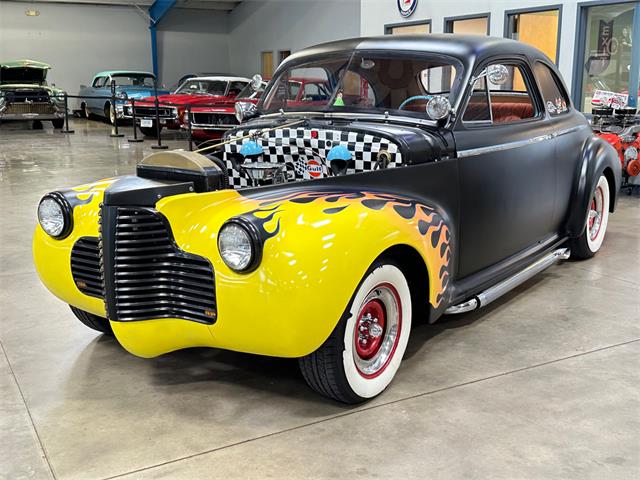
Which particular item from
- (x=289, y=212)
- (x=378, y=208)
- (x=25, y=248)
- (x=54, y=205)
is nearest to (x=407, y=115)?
(x=378, y=208)

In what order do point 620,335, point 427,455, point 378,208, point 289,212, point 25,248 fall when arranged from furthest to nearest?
point 25,248, point 620,335, point 378,208, point 289,212, point 427,455

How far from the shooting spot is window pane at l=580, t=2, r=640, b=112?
36.2 ft

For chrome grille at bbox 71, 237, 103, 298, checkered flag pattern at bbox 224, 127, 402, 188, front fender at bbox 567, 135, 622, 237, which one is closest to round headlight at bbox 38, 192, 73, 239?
chrome grille at bbox 71, 237, 103, 298

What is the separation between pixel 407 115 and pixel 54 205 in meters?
1.98

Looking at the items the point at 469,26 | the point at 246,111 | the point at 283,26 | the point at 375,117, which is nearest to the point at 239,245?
the point at 375,117

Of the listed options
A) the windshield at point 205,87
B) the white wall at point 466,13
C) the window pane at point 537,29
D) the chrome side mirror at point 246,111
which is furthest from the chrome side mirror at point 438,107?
the windshield at point 205,87

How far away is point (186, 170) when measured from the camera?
3.07 metres

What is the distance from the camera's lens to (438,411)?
2.98m

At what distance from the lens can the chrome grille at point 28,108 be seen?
1708 cm

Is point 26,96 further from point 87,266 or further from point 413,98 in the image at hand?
point 87,266

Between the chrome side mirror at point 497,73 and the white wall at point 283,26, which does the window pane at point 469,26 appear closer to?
the white wall at point 283,26

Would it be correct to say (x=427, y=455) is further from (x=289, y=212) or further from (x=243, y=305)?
(x=289, y=212)

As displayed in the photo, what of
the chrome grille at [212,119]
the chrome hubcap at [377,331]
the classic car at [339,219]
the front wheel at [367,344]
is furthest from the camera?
the chrome grille at [212,119]

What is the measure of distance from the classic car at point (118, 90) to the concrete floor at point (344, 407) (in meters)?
14.6
